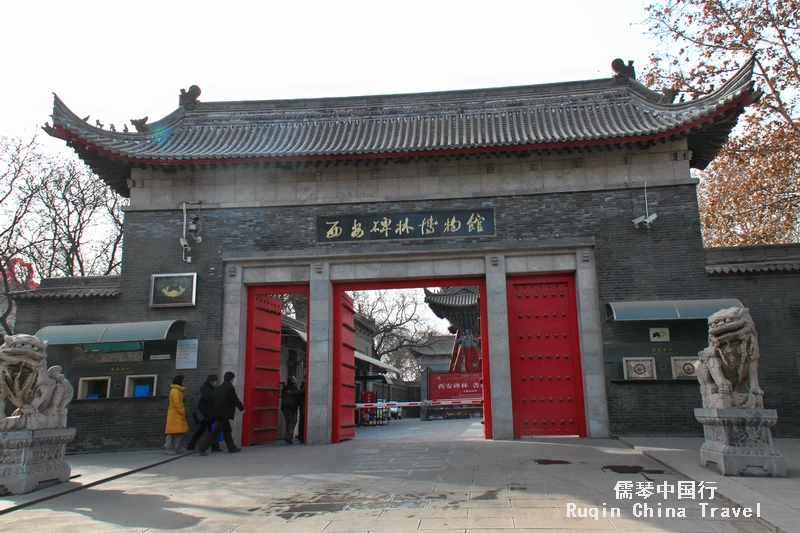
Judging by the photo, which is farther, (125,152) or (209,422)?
(125,152)

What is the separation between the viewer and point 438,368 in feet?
118

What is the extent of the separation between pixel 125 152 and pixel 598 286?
845 cm

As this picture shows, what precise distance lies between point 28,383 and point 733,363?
720 cm

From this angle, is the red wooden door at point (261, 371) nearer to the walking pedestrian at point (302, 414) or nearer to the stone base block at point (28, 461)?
the walking pedestrian at point (302, 414)

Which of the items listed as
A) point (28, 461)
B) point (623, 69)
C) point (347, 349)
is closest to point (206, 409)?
point (347, 349)

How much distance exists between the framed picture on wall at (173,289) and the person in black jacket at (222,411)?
2.19 metres

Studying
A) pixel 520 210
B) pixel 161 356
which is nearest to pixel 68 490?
pixel 161 356

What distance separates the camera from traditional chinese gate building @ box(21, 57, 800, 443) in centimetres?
1011

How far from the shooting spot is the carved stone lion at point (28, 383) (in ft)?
→ 20.3

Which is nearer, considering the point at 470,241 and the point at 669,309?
the point at 669,309

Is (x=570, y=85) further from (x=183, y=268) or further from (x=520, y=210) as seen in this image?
(x=183, y=268)

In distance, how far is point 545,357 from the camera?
10367mm

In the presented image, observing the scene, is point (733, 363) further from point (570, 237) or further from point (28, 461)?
point (28, 461)

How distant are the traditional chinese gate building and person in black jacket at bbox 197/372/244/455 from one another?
51.8 inches
